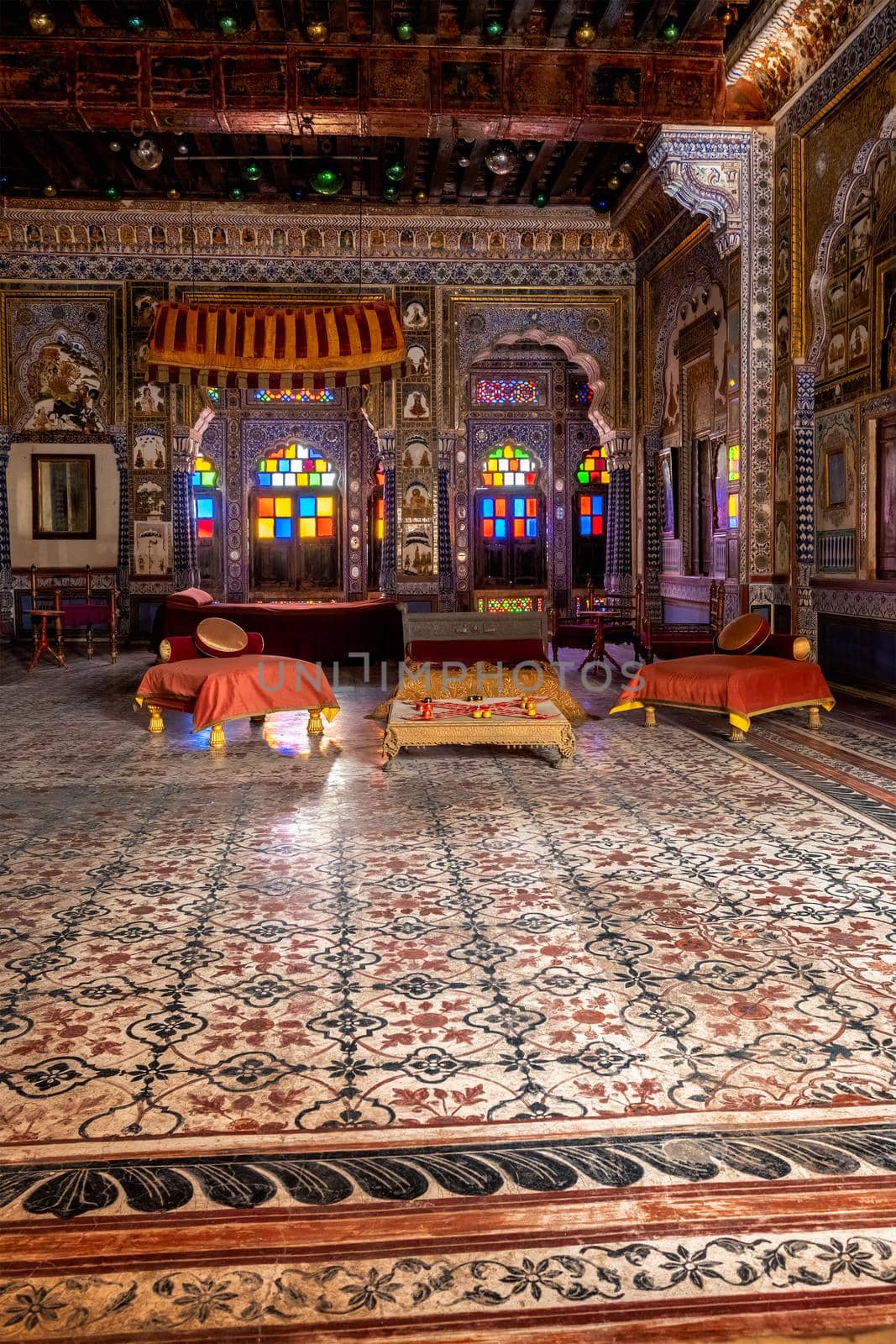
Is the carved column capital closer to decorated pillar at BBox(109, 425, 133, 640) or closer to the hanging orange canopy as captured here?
the hanging orange canopy

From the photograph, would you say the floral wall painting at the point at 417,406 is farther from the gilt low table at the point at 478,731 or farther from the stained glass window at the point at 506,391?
the gilt low table at the point at 478,731

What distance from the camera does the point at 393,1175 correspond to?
75.5 inches

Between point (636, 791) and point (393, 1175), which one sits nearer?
point (393, 1175)

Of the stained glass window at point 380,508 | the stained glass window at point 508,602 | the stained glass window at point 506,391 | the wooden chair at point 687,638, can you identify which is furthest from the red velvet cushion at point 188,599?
the stained glass window at point 506,391

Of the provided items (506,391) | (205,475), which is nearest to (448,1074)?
(205,475)

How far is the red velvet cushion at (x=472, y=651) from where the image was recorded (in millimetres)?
8562

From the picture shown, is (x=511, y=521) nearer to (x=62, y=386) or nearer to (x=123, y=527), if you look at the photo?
(x=123, y=527)

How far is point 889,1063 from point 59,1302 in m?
1.69

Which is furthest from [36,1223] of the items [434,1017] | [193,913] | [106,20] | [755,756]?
[106,20]

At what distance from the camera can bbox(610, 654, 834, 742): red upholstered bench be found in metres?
6.41

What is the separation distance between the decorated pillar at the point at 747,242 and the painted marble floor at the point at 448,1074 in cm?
531

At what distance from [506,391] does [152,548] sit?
662 centimetres

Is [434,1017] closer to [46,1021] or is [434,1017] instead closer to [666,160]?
[46,1021]

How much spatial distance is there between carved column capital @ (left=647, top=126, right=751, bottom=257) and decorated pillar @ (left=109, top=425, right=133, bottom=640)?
6922mm
